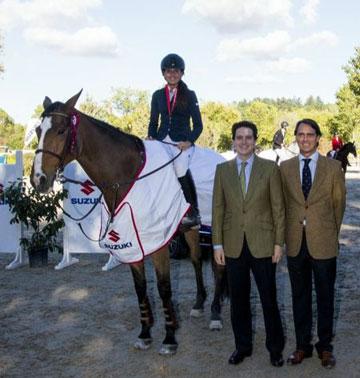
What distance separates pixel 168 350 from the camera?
4691 mm

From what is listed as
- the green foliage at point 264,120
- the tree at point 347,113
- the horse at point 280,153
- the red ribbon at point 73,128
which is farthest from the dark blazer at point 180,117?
the green foliage at point 264,120

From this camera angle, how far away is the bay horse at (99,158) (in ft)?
13.6

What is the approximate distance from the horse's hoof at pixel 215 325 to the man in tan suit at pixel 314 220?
113 cm

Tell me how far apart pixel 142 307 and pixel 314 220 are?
188cm

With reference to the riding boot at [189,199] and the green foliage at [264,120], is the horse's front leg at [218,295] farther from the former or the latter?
the green foliage at [264,120]

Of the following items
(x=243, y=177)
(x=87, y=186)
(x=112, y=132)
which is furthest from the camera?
(x=87, y=186)

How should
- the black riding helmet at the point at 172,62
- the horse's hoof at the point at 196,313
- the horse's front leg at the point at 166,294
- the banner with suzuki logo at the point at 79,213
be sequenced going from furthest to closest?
the banner with suzuki logo at the point at 79,213
the horse's hoof at the point at 196,313
the black riding helmet at the point at 172,62
the horse's front leg at the point at 166,294

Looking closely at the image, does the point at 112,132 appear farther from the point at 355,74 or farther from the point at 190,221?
the point at 355,74

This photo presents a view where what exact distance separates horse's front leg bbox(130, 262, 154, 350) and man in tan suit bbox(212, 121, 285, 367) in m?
0.89

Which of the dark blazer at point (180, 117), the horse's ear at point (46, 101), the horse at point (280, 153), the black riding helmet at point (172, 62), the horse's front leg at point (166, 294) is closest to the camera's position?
the horse's ear at point (46, 101)

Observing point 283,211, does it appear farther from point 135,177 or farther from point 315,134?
point 135,177

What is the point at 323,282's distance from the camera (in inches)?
166

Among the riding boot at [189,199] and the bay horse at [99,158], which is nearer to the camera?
the bay horse at [99,158]

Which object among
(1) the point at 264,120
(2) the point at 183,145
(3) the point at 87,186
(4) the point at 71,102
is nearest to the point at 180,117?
(2) the point at 183,145
